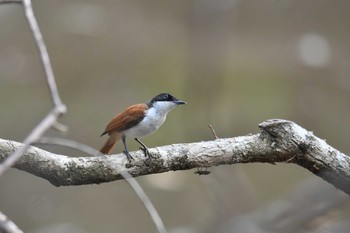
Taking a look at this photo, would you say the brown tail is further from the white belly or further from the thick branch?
the thick branch

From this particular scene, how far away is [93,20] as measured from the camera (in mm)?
8250

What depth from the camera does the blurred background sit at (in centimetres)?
621

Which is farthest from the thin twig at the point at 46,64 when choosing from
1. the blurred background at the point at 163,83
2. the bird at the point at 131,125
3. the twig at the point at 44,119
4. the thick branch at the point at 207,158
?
the blurred background at the point at 163,83

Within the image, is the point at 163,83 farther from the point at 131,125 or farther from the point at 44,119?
the point at 44,119

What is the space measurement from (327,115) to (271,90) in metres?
0.66

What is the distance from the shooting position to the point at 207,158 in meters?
2.71

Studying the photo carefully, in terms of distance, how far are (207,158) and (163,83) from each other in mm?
4794

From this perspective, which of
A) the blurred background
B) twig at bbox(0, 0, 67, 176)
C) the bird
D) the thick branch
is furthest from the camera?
the blurred background

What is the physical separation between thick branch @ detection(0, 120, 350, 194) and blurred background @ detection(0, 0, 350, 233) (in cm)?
285

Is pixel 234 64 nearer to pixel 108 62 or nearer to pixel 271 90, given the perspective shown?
pixel 271 90

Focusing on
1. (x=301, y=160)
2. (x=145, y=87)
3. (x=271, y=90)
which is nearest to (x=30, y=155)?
(x=301, y=160)

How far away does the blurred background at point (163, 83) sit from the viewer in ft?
20.4

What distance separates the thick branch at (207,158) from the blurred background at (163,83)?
2852 mm

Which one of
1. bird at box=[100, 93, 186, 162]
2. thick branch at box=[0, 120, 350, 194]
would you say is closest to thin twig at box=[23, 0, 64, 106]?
thick branch at box=[0, 120, 350, 194]
